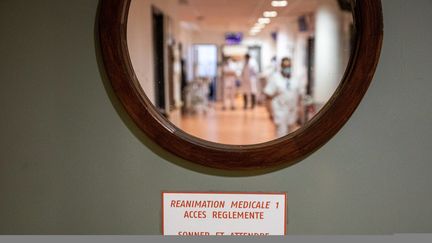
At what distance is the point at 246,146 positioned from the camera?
182 cm

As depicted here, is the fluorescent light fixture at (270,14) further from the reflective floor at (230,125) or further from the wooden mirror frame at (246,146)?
the wooden mirror frame at (246,146)

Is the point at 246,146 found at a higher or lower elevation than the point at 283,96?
lower

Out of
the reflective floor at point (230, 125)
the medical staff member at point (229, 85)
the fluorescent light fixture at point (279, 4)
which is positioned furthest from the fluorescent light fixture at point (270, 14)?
the medical staff member at point (229, 85)

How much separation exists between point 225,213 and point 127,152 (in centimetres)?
46

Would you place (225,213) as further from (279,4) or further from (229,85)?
(229,85)

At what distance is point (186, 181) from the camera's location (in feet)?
6.16

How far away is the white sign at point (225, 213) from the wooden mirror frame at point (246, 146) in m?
0.15

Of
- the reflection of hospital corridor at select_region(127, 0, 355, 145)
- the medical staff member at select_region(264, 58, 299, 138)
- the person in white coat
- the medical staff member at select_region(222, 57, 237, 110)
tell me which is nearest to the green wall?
the reflection of hospital corridor at select_region(127, 0, 355, 145)

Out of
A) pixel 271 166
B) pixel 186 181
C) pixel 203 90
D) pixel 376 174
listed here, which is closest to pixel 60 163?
pixel 186 181

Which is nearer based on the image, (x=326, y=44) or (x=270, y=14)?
(x=326, y=44)

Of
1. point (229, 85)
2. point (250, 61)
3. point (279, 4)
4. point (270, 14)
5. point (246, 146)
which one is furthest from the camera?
point (229, 85)

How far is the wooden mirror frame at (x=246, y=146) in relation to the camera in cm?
173

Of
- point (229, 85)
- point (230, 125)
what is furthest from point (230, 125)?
point (229, 85)

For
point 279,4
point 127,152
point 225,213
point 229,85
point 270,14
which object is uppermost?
point 270,14
